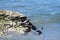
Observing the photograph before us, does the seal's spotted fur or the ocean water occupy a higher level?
the seal's spotted fur

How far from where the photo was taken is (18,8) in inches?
502

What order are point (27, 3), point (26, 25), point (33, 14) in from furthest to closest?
point (27, 3)
point (33, 14)
point (26, 25)

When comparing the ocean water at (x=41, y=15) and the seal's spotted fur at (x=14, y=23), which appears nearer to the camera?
the ocean water at (x=41, y=15)

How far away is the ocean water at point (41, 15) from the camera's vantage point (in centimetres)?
764

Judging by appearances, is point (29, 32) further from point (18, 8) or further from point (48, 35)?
point (18, 8)

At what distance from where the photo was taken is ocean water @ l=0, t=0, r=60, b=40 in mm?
7645

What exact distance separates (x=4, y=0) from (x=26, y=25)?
7.20 m

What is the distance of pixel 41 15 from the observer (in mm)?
10992

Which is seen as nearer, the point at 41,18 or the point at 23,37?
the point at 23,37

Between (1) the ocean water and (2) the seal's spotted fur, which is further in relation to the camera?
(2) the seal's spotted fur

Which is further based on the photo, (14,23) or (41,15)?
(41,15)

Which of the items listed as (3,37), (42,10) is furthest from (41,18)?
(3,37)

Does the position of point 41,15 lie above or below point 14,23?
below

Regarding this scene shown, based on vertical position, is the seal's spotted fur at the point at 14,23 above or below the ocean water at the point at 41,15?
above
